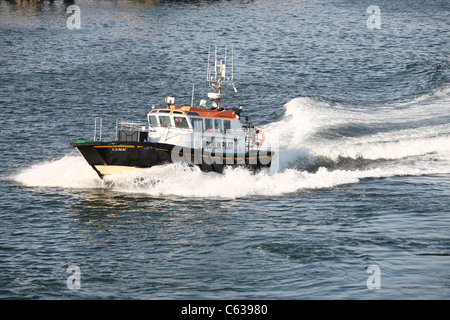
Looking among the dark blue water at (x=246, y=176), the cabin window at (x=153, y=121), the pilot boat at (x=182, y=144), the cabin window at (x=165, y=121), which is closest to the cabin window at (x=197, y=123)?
the pilot boat at (x=182, y=144)

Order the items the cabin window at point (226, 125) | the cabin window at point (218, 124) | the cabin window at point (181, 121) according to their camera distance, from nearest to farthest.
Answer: the cabin window at point (181, 121) → the cabin window at point (218, 124) → the cabin window at point (226, 125)

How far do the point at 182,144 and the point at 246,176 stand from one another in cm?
294

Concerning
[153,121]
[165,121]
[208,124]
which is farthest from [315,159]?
[153,121]

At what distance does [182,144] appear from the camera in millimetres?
22844

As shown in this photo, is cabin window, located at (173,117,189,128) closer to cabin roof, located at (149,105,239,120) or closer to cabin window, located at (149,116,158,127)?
cabin roof, located at (149,105,239,120)

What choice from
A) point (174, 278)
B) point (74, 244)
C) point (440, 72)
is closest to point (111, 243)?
point (74, 244)

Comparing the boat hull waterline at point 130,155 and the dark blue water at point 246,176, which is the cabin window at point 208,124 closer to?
the boat hull waterline at point 130,155

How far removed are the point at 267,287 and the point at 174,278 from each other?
88.9 inches

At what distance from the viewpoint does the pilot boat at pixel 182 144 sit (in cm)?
2202

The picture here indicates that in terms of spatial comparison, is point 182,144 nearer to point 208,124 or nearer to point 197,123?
point 197,123

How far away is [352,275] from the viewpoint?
14.4 meters

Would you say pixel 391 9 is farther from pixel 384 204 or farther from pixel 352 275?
pixel 352 275

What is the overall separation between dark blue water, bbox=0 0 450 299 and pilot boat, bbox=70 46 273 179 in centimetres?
63

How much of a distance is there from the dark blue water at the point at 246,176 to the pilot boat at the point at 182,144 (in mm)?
625
